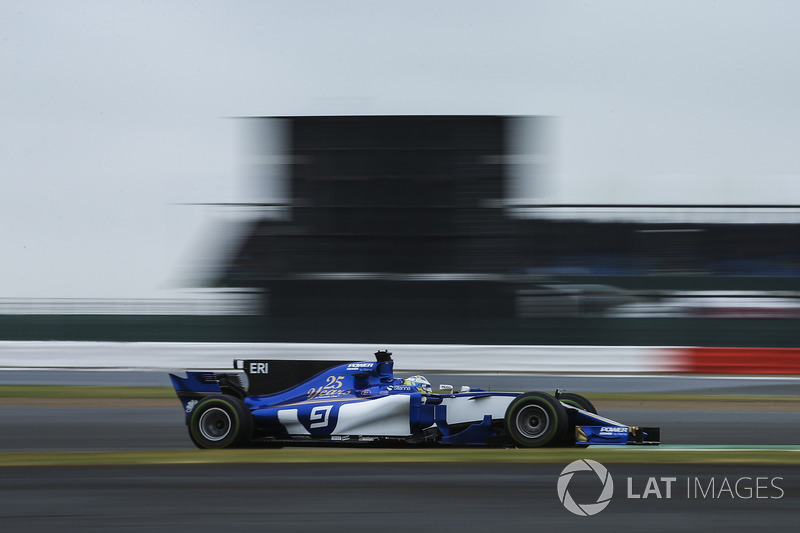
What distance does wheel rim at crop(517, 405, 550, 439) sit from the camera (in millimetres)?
6965

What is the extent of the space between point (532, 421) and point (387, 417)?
45.1 inches

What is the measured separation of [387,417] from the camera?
723 centimetres

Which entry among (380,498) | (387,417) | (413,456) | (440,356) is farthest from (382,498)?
(440,356)

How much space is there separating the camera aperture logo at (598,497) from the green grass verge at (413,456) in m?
0.22

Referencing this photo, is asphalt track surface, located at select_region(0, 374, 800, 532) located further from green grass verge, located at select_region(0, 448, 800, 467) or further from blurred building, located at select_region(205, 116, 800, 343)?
blurred building, located at select_region(205, 116, 800, 343)

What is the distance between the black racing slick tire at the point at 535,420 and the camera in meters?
6.91

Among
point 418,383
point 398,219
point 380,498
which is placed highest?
point 398,219

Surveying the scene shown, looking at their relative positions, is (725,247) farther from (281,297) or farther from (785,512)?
(785,512)

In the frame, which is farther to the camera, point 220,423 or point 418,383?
point 418,383

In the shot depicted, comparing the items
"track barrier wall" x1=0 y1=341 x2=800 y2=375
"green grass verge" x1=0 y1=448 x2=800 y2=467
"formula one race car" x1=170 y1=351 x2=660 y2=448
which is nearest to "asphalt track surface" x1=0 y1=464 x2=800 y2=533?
"green grass verge" x1=0 y1=448 x2=800 y2=467

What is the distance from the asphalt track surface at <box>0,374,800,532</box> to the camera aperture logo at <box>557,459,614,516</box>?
0.04 m

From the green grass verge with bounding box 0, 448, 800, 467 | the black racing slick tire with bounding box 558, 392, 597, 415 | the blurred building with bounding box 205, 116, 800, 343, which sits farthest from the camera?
the blurred building with bounding box 205, 116, 800, 343

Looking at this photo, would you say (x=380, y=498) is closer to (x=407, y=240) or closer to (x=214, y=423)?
(x=214, y=423)

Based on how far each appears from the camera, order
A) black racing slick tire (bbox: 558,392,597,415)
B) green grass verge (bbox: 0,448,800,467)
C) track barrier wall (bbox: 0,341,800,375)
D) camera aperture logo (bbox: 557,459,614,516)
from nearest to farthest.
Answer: camera aperture logo (bbox: 557,459,614,516)
green grass verge (bbox: 0,448,800,467)
black racing slick tire (bbox: 558,392,597,415)
track barrier wall (bbox: 0,341,800,375)
